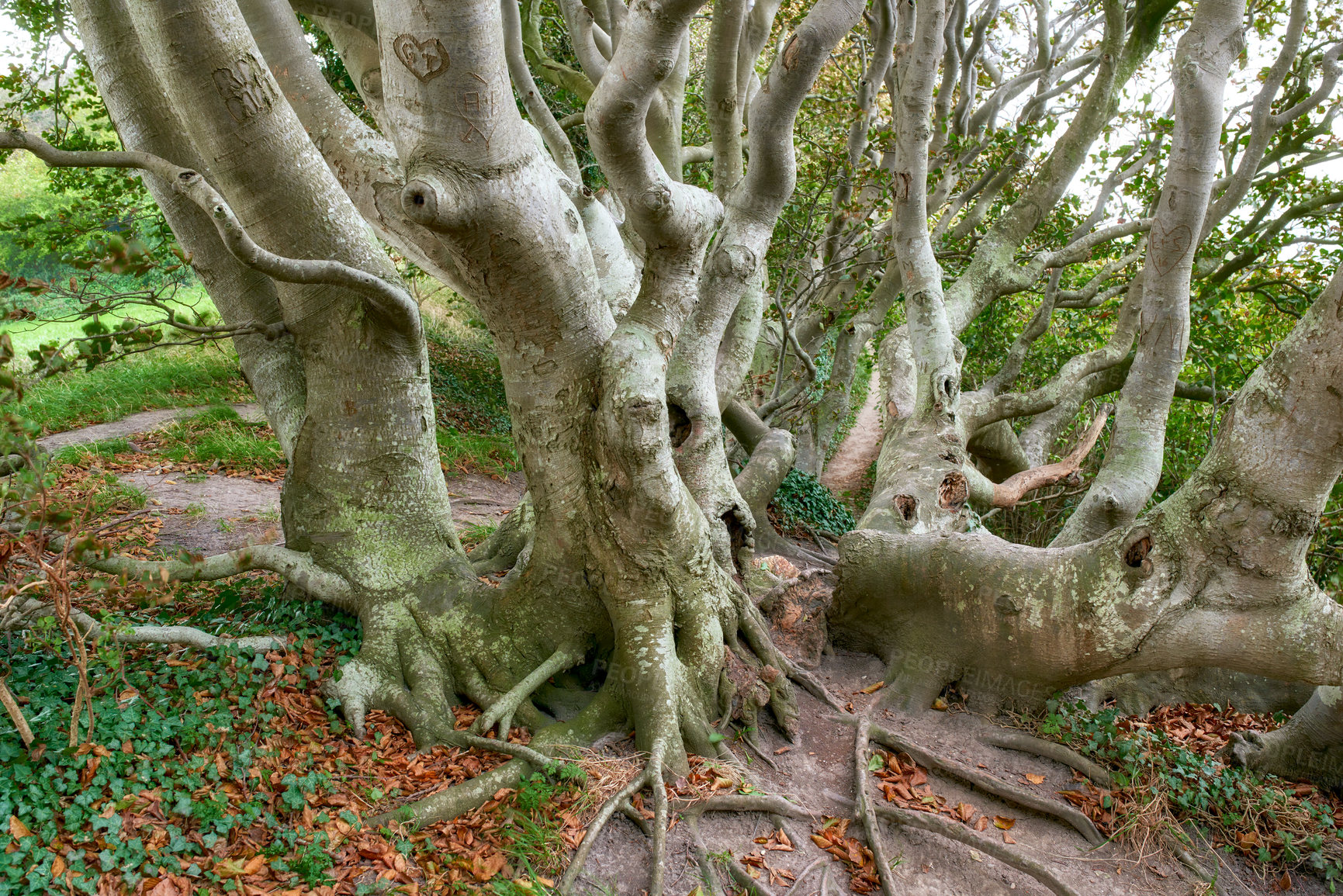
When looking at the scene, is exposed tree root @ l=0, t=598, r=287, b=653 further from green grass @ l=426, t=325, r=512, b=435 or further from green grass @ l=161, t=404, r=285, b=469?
green grass @ l=426, t=325, r=512, b=435

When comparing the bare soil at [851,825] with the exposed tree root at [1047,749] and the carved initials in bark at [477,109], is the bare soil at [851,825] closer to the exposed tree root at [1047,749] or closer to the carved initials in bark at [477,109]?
the exposed tree root at [1047,749]

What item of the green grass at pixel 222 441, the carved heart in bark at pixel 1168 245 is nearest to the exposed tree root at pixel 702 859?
the carved heart in bark at pixel 1168 245

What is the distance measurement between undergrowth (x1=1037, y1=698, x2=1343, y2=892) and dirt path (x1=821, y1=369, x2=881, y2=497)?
7.05m

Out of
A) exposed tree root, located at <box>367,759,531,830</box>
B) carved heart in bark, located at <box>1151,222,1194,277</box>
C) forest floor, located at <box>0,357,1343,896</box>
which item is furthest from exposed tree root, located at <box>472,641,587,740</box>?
carved heart in bark, located at <box>1151,222,1194,277</box>

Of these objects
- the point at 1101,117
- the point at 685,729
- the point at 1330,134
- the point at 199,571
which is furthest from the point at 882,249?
the point at 199,571

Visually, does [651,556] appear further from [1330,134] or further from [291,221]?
[1330,134]

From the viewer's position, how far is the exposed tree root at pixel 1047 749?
3996 mm

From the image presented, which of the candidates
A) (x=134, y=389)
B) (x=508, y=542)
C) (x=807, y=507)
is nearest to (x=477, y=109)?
(x=508, y=542)

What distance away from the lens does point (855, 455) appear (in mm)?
15289

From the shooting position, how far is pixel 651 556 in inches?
152

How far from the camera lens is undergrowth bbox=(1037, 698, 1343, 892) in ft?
12.0

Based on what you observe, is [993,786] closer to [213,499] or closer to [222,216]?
[222,216]

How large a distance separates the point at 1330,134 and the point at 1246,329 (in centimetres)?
269

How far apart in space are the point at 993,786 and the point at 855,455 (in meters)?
11.7
